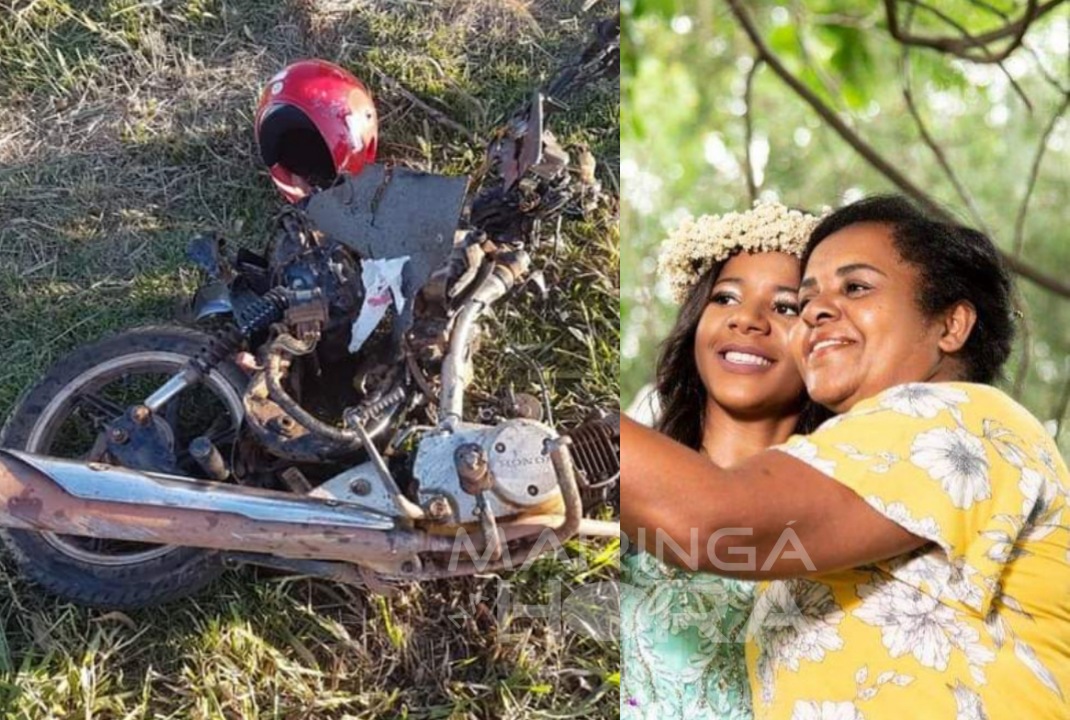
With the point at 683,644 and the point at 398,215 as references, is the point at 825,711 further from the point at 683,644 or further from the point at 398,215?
the point at 398,215

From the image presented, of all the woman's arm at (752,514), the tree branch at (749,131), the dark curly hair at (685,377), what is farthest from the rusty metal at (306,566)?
the tree branch at (749,131)

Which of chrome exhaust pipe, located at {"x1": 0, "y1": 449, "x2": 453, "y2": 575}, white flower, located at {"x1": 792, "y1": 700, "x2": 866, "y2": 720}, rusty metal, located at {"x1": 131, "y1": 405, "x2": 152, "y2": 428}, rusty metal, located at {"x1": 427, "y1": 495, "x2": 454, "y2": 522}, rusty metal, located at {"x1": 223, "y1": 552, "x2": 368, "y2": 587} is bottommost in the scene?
rusty metal, located at {"x1": 223, "y1": 552, "x2": 368, "y2": 587}

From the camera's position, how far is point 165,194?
37.5 inches

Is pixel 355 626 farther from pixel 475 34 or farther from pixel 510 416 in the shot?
pixel 475 34

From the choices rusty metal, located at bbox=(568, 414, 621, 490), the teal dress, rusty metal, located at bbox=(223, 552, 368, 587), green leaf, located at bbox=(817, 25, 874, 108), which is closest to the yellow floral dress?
the teal dress

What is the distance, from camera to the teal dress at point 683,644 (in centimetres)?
79

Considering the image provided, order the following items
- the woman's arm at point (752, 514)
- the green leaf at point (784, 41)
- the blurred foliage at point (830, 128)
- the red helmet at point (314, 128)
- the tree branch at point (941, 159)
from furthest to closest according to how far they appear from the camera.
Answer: the green leaf at point (784, 41)
the blurred foliage at point (830, 128)
the tree branch at point (941, 159)
the red helmet at point (314, 128)
the woman's arm at point (752, 514)

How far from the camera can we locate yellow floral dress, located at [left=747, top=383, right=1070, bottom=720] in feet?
2.03

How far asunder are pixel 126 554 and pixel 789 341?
44 centimetres

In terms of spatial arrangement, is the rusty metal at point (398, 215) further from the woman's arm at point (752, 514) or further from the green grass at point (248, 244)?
the woman's arm at point (752, 514)

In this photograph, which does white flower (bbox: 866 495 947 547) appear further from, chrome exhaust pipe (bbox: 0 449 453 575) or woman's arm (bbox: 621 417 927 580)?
chrome exhaust pipe (bbox: 0 449 453 575)

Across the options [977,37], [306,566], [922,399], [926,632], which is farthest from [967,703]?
[977,37]

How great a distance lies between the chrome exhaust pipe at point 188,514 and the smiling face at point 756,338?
0.68 ft

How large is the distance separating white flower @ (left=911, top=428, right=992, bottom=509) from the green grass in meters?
0.31
